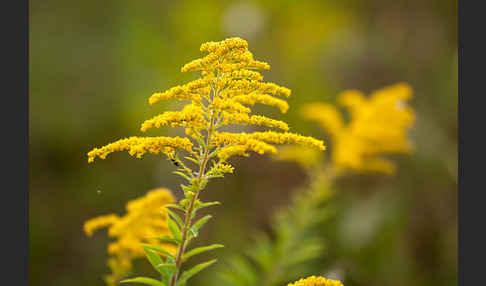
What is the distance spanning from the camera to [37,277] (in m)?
2.63

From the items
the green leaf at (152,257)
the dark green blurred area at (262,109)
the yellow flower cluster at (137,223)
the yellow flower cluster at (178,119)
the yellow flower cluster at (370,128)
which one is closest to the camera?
the yellow flower cluster at (178,119)

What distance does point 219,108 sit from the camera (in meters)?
1.21

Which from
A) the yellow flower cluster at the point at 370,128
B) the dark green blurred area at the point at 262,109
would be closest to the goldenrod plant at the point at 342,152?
the yellow flower cluster at the point at 370,128

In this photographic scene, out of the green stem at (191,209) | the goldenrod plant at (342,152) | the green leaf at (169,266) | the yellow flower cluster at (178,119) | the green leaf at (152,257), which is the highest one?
the goldenrod plant at (342,152)

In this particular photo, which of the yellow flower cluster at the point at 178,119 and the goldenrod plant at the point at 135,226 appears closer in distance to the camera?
the yellow flower cluster at the point at 178,119

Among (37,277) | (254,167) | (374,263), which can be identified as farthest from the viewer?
(254,167)

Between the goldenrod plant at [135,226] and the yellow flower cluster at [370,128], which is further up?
the yellow flower cluster at [370,128]

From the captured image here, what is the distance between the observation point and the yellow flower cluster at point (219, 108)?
4.01ft

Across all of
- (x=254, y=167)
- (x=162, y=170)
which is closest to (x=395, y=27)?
(x=254, y=167)

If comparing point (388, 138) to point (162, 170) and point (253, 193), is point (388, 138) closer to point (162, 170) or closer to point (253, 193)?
point (253, 193)

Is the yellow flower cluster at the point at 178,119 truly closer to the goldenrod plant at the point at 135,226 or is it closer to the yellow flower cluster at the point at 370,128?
the goldenrod plant at the point at 135,226

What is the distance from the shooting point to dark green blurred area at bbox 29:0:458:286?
9.82 ft

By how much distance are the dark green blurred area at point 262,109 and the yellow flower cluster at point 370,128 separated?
2.35ft

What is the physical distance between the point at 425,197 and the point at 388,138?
47.6 inches
